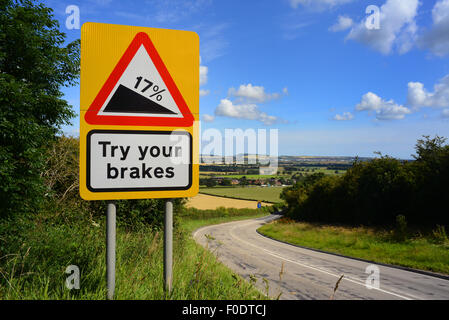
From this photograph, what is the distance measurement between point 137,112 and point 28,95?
26.4 feet

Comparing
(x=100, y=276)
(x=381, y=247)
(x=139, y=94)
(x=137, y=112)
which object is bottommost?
(x=381, y=247)

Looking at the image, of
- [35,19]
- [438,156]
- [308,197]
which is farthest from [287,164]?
[35,19]

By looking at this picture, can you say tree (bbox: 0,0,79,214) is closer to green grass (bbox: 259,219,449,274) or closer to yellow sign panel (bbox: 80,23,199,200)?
yellow sign panel (bbox: 80,23,199,200)

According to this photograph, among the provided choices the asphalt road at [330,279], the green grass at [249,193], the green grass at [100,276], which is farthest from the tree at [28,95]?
the green grass at [249,193]

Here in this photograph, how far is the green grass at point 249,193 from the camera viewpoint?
74.8m

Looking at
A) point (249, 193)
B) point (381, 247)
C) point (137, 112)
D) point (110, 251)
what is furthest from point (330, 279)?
point (249, 193)

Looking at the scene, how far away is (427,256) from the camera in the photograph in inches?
618

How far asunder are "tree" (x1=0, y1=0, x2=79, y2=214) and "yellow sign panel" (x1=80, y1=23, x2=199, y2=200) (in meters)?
6.98

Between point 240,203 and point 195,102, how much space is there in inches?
2553

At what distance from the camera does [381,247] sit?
20016mm

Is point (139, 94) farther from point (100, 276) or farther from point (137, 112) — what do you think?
point (100, 276)

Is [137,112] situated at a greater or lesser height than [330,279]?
greater
